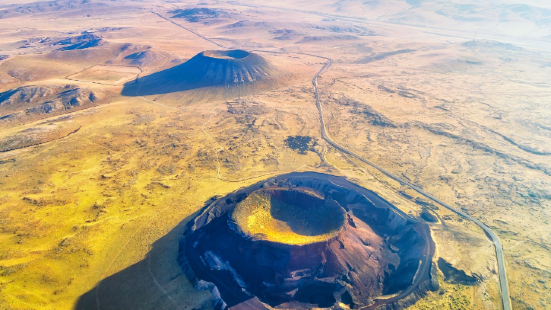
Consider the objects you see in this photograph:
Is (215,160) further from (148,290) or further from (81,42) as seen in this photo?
(81,42)

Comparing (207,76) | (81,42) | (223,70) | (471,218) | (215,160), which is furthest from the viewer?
(81,42)

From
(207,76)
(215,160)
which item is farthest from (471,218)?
(207,76)

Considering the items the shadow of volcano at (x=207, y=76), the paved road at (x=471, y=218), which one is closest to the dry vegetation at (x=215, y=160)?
the paved road at (x=471, y=218)

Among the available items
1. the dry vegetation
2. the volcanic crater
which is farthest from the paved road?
the volcanic crater

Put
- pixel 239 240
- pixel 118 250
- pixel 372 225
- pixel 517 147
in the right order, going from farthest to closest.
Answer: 1. pixel 517 147
2. pixel 372 225
3. pixel 118 250
4. pixel 239 240

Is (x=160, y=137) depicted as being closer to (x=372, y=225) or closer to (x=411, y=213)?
(x=372, y=225)

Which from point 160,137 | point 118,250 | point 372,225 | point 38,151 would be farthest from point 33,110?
point 372,225
